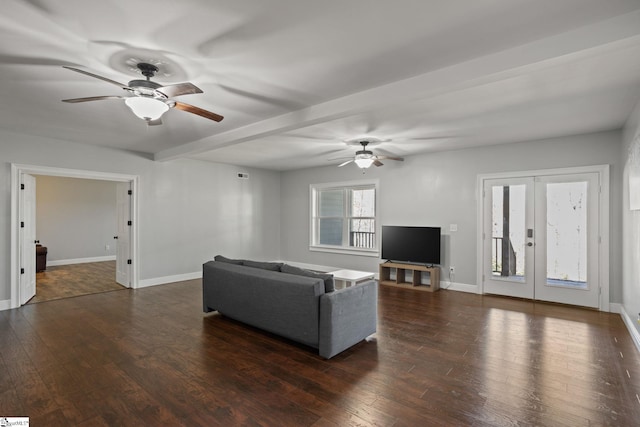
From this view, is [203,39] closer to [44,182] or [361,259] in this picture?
[361,259]

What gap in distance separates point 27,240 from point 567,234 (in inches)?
328

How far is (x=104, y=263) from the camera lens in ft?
29.5

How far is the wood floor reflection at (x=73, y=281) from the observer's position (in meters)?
5.61

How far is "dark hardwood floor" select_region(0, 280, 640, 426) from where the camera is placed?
221 centimetres

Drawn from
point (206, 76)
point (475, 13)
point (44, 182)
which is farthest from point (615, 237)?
point (44, 182)

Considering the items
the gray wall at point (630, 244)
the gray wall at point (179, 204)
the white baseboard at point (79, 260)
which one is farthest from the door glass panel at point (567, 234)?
the white baseboard at point (79, 260)

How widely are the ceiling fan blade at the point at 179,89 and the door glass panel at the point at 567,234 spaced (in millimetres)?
5255

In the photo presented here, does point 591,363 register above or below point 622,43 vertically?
below

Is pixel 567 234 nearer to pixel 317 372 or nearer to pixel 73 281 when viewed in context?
pixel 317 372

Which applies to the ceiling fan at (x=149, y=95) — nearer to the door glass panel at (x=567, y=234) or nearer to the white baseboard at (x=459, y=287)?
the white baseboard at (x=459, y=287)

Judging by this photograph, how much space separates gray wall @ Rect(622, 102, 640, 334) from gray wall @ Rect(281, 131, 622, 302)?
32 centimetres

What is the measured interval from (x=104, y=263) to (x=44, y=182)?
101 inches

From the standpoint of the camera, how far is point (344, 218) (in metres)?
7.78

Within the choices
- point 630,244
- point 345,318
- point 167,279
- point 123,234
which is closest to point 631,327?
point 630,244
